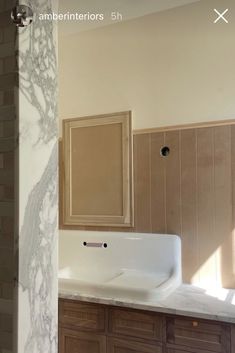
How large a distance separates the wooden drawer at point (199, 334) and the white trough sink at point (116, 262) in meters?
0.20

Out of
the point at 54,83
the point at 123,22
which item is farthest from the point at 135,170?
the point at 54,83

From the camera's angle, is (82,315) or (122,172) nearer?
(82,315)

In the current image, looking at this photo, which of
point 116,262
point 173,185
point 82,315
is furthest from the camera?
point 116,262

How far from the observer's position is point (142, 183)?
7.66 ft

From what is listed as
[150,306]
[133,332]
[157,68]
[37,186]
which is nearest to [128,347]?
[133,332]

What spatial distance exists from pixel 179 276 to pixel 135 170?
0.77m

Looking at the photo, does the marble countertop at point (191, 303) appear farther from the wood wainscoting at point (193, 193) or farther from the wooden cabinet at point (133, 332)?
the wood wainscoting at point (193, 193)

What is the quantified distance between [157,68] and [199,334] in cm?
168

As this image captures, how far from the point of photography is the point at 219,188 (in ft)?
6.91

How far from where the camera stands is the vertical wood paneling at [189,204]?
2166 mm

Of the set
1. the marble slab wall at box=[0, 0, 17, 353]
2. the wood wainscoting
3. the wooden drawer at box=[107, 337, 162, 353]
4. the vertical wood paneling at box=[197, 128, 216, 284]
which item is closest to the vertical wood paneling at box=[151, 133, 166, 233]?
the wood wainscoting

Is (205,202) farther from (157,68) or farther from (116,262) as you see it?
(157,68)

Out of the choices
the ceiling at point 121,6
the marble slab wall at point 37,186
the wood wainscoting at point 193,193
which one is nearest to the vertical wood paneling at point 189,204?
the wood wainscoting at point 193,193

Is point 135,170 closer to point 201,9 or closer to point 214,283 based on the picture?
point 214,283
